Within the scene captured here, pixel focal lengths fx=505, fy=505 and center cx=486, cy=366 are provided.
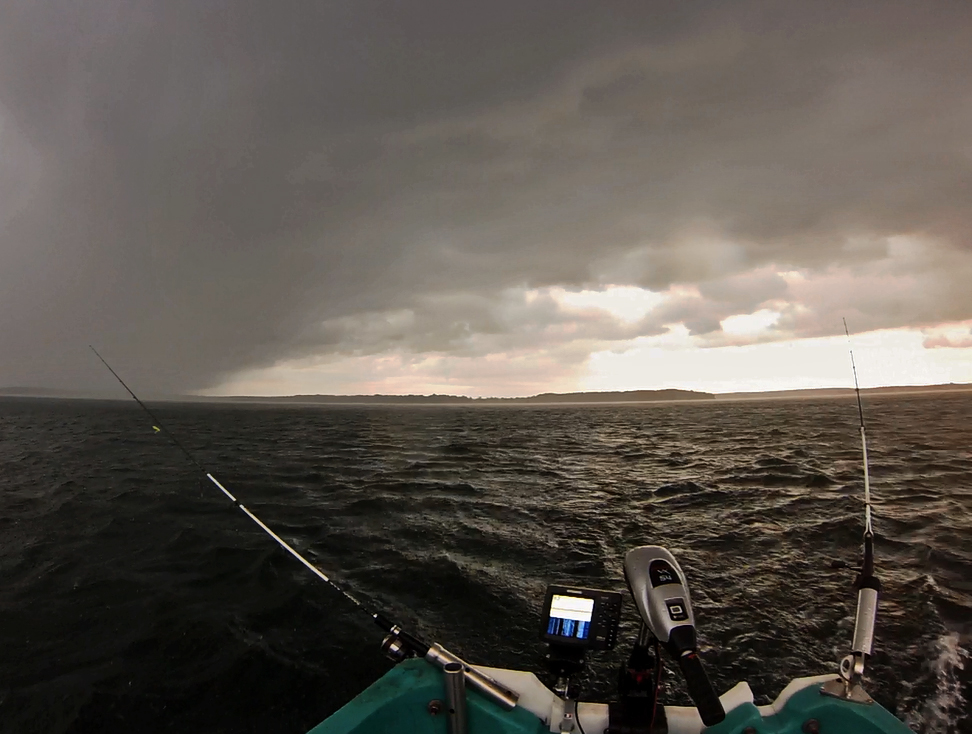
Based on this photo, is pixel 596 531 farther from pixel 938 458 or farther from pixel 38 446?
pixel 38 446

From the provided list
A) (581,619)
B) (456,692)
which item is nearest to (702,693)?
(581,619)

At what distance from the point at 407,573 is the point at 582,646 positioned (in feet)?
21.3

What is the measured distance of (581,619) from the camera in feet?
11.3

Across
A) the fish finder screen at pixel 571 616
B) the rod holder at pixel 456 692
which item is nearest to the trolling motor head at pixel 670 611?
the fish finder screen at pixel 571 616

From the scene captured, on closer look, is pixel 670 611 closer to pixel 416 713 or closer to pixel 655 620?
pixel 655 620

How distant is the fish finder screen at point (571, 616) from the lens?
134 inches

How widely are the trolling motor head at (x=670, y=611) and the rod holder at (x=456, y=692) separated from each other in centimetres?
120

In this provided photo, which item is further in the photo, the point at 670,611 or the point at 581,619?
the point at 581,619

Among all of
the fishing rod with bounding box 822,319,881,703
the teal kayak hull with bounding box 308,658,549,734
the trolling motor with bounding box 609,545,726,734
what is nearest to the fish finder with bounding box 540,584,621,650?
the trolling motor with bounding box 609,545,726,734

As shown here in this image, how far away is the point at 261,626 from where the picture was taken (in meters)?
7.22

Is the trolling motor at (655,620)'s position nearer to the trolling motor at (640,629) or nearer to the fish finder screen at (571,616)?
the trolling motor at (640,629)

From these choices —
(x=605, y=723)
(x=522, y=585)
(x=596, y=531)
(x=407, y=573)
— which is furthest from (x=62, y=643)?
(x=596, y=531)

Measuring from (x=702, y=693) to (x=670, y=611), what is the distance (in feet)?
2.05

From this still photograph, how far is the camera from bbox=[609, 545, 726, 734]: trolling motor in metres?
2.92
